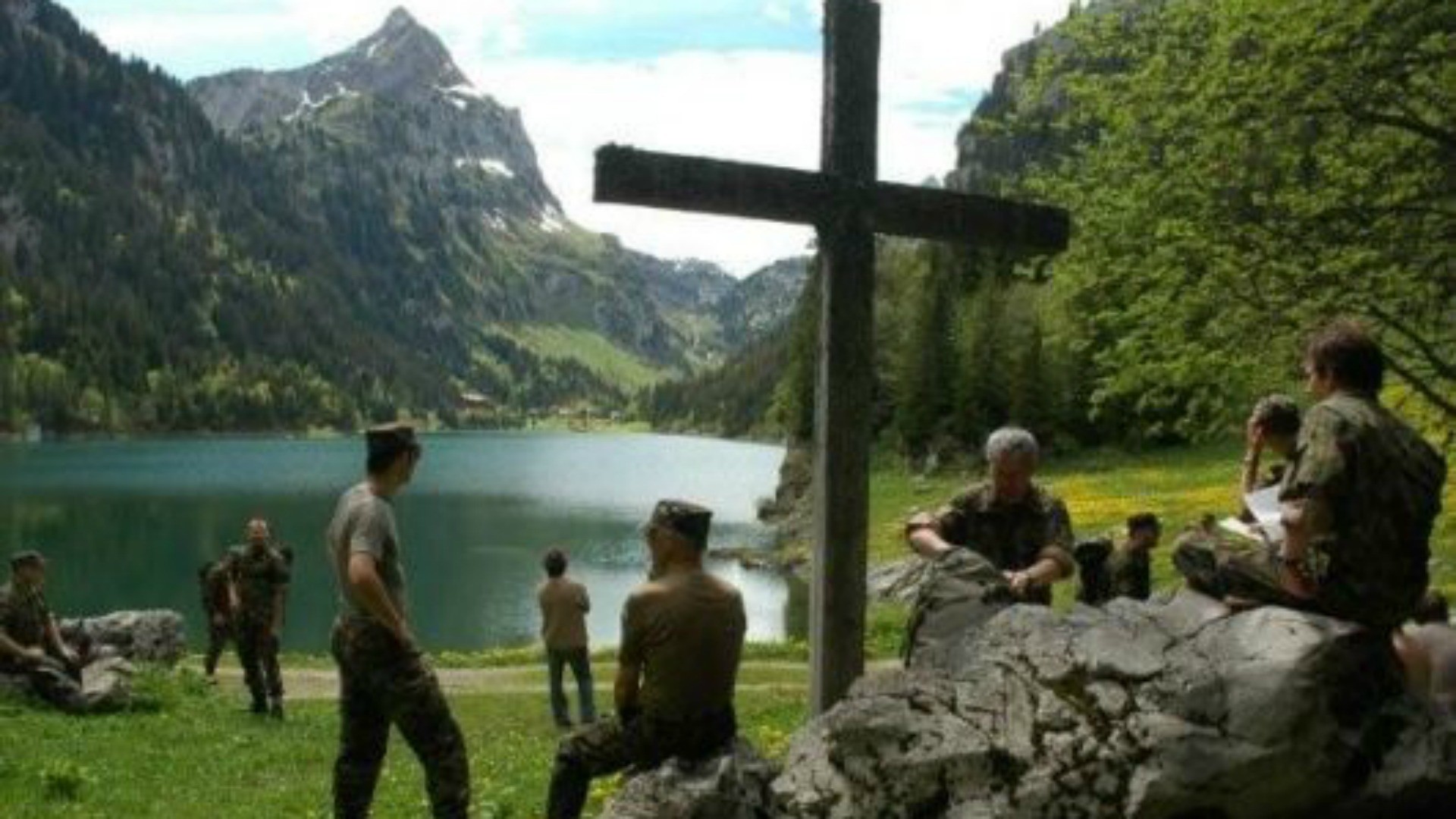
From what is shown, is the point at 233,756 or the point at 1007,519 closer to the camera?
the point at 1007,519

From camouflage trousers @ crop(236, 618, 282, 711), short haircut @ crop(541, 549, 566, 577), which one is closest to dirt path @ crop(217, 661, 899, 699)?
camouflage trousers @ crop(236, 618, 282, 711)

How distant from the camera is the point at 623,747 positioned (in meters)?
8.08

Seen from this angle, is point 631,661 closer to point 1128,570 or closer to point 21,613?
point 1128,570

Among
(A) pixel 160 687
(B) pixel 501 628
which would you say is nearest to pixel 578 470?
(B) pixel 501 628

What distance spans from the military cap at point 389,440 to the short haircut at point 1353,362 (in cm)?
554

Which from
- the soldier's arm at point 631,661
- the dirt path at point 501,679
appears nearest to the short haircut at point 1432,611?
the soldier's arm at point 631,661

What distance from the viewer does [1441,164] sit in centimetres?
1769

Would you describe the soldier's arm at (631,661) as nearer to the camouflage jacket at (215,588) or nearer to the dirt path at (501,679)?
the dirt path at (501,679)

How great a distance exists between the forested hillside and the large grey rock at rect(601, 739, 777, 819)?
13.1 m

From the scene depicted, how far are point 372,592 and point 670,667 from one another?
2155 mm

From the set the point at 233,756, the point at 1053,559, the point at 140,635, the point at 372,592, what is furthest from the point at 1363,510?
the point at 140,635

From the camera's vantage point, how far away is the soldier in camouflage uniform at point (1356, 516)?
6648 millimetres

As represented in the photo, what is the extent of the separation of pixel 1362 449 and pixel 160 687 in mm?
20519

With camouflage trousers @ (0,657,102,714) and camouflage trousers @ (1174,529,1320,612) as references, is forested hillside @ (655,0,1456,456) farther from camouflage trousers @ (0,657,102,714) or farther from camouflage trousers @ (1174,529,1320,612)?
camouflage trousers @ (0,657,102,714)
